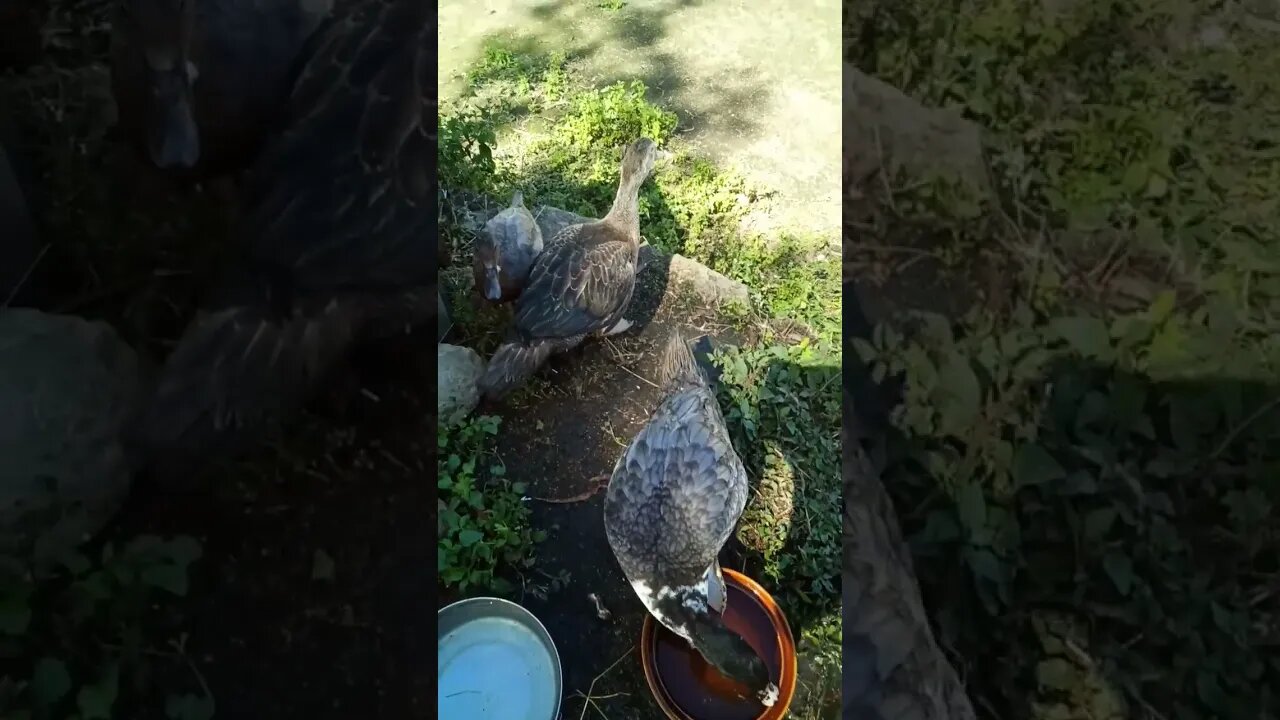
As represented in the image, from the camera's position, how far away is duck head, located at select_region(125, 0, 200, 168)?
99cm

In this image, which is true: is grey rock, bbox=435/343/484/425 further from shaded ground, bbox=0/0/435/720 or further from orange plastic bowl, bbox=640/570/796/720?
orange plastic bowl, bbox=640/570/796/720

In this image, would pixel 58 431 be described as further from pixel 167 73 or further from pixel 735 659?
pixel 735 659

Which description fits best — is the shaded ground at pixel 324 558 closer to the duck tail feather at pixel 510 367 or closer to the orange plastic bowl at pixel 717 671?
the duck tail feather at pixel 510 367

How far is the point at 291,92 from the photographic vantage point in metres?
1.00

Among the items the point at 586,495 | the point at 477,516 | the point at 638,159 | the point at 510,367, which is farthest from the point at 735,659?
the point at 638,159

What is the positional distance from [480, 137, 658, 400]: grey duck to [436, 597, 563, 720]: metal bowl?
33 centimetres

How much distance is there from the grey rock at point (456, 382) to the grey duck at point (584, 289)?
3cm

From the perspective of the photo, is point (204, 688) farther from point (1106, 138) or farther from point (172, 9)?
point (1106, 138)

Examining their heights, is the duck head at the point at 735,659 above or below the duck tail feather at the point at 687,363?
below

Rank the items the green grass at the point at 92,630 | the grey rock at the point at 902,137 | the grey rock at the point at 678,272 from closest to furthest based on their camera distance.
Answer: the green grass at the point at 92,630
the grey rock at the point at 902,137
the grey rock at the point at 678,272

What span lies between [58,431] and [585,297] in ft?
2.39

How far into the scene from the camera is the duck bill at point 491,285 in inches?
45.1

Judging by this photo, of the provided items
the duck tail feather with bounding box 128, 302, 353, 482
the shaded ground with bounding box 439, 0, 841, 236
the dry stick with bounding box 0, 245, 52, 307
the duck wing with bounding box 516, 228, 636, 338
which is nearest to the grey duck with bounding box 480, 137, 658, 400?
the duck wing with bounding box 516, 228, 636, 338

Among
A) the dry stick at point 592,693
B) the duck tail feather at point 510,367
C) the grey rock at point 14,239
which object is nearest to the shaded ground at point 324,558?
the duck tail feather at point 510,367
